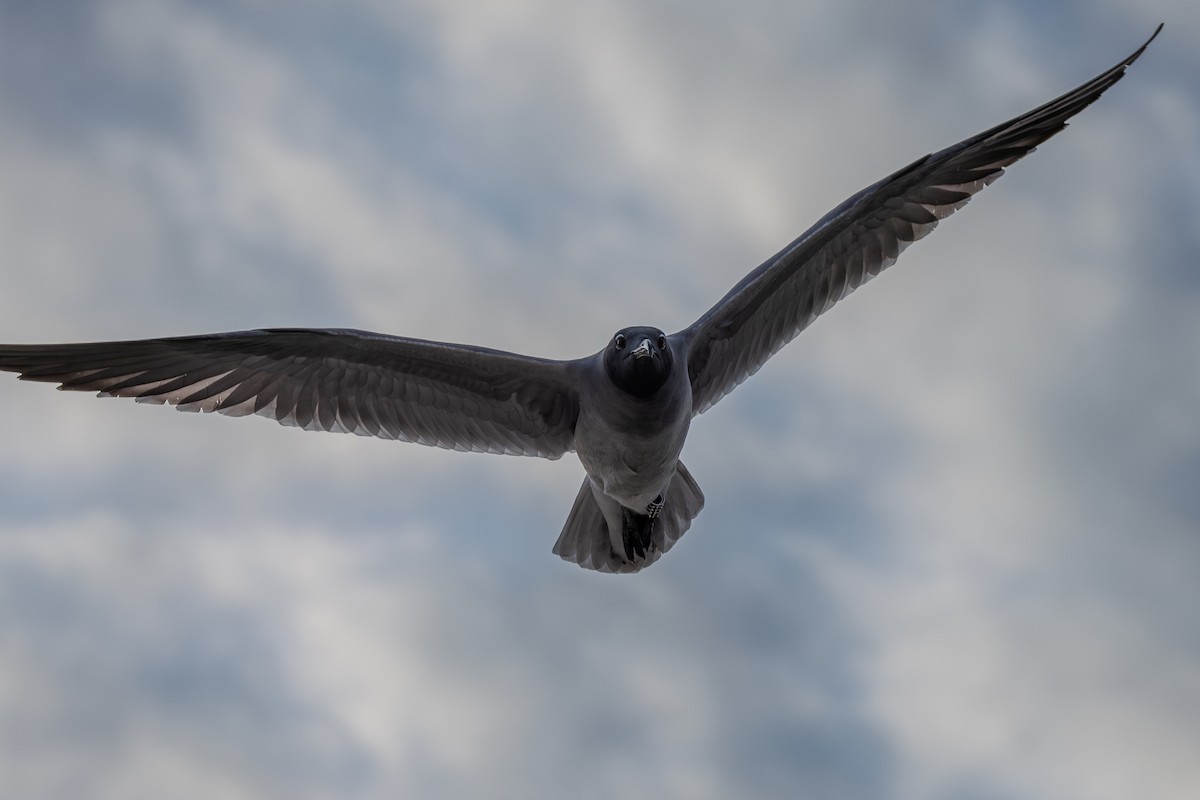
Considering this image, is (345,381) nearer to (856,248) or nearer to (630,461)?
(630,461)

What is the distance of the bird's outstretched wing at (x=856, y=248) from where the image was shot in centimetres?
1158

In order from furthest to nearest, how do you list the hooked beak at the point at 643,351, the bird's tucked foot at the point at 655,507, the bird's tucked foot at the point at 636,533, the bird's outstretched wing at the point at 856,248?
1. the bird's tucked foot at the point at 636,533
2. the bird's tucked foot at the point at 655,507
3. the bird's outstretched wing at the point at 856,248
4. the hooked beak at the point at 643,351

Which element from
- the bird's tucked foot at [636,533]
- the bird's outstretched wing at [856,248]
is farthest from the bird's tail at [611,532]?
the bird's outstretched wing at [856,248]

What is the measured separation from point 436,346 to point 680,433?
95.9 inches

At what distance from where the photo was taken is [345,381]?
1165 cm

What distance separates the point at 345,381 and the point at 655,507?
133 inches

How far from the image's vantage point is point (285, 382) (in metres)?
11.5

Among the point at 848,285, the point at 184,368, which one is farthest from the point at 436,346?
the point at 848,285

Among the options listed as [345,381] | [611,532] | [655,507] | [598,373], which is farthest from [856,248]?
[345,381]

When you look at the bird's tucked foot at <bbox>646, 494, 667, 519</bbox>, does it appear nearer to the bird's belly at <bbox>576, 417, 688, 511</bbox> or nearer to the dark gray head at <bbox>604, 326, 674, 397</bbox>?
the bird's belly at <bbox>576, 417, 688, 511</bbox>

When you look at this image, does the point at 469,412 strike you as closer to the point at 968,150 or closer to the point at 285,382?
the point at 285,382

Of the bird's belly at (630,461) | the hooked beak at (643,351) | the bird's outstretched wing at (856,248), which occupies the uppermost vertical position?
the bird's outstretched wing at (856,248)

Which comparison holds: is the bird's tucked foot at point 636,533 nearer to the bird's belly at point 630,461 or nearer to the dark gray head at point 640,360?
the bird's belly at point 630,461

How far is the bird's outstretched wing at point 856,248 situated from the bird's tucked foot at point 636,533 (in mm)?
1279
